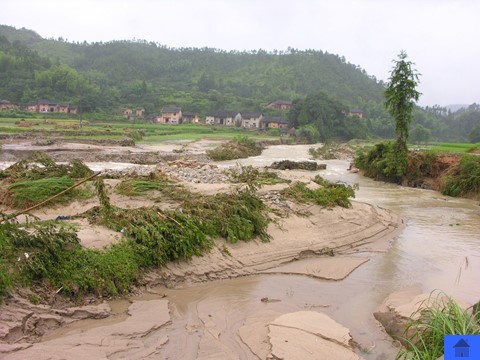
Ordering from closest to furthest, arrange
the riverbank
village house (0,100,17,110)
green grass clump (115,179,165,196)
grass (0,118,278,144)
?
the riverbank
green grass clump (115,179,165,196)
grass (0,118,278,144)
village house (0,100,17,110)

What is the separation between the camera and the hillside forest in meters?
78.0

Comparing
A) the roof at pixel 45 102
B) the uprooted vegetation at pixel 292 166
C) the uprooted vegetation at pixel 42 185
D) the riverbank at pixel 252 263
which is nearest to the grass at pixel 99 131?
the roof at pixel 45 102

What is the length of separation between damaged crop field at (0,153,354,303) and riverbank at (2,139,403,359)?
0.28 meters

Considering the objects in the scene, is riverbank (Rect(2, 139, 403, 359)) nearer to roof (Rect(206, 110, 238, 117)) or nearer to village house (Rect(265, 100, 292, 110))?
roof (Rect(206, 110, 238, 117))

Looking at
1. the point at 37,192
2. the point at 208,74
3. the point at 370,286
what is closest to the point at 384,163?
the point at 370,286

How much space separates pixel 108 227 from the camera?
921cm

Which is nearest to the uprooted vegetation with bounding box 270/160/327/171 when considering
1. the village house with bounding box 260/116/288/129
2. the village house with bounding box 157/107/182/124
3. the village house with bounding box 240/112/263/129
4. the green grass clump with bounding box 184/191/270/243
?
the green grass clump with bounding box 184/191/270/243

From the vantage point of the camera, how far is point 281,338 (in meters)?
6.48

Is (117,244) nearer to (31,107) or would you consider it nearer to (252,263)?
(252,263)

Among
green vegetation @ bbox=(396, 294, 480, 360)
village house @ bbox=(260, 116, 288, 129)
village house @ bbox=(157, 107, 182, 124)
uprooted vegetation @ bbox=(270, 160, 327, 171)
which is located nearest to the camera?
green vegetation @ bbox=(396, 294, 480, 360)

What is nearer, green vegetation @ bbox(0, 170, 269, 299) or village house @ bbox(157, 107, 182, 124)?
green vegetation @ bbox(0, 170, 269, 299)

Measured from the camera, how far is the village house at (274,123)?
80.6 m

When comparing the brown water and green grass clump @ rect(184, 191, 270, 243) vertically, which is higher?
green grass clump @ rect(184, 191, 270, 243)
